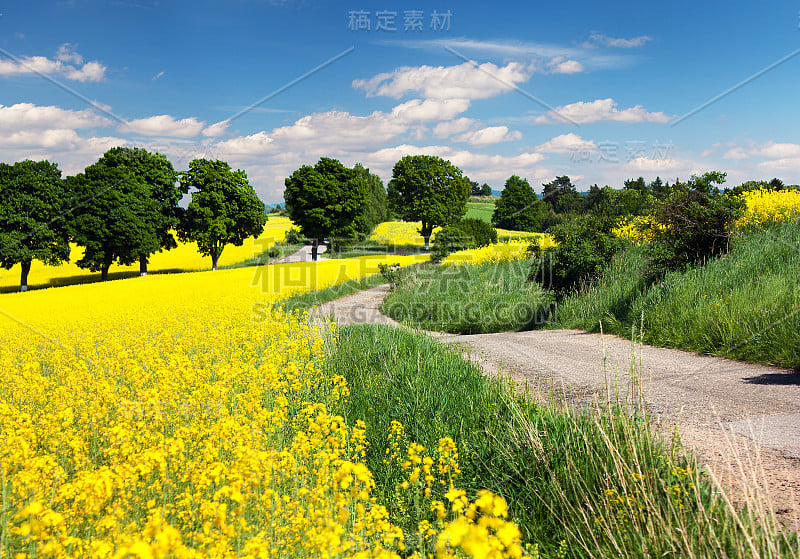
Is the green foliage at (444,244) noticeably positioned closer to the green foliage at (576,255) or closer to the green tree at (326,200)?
the green tree at (326,200)

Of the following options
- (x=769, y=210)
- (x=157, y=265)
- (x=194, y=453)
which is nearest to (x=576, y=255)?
(x=769, y=210)

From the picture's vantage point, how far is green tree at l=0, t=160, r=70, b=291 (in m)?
33.9

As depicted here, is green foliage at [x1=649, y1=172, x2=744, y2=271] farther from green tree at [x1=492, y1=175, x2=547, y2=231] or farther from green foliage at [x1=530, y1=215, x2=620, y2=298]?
green tree at [x1=492, y1=175, x2=547, y2=231]

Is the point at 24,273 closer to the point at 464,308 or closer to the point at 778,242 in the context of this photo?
the point at 464,308

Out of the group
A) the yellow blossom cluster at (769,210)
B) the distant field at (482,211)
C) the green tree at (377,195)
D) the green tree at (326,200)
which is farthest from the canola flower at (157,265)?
the yellow blossom cluster at (769,210)

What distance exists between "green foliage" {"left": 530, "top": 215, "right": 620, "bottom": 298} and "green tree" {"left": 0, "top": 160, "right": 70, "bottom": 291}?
3439cm

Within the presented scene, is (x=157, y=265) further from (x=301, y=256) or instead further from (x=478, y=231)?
(x=478, y=231)

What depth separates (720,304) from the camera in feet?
28.4

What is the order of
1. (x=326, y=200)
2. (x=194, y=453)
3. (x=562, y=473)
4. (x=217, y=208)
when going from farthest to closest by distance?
(x=326, y=200)
(x=217, y=208)
(x=194, y=453)
(x=562, y=473)

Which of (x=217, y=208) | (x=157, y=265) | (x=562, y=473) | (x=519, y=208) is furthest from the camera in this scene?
(x=519, y=208)

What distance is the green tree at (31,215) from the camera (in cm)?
3388

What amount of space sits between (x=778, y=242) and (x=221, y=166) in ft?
145

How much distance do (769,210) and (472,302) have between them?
8929 millimetres

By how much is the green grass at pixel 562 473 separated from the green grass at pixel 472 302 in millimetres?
4799
